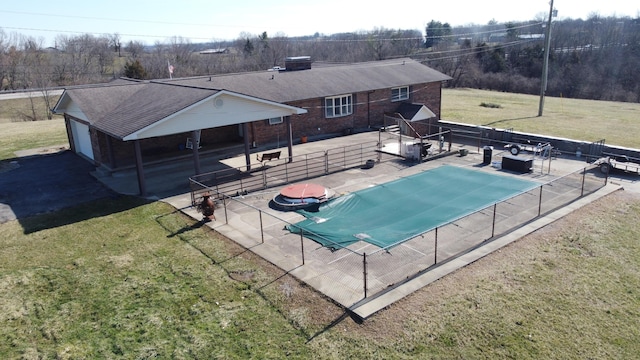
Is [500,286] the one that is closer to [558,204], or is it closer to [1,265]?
[558,204]

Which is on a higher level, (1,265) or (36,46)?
(36,46)

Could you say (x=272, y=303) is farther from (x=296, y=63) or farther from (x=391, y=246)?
(x=296, y=63)

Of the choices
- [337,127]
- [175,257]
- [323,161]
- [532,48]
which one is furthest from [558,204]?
[532,48]

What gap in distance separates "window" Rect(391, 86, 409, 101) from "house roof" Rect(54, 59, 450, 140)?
0.69m

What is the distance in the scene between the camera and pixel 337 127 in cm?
3241

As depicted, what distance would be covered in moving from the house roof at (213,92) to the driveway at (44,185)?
2.84 m

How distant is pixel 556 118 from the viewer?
37781 mm

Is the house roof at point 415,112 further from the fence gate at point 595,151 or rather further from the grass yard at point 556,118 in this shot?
the fence gate at point 595,151

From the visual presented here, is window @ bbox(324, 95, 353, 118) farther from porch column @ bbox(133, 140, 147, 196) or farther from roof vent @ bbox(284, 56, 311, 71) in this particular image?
porch column @ bbox(133, 140, 147, 196)

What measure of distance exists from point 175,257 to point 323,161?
11.6 m

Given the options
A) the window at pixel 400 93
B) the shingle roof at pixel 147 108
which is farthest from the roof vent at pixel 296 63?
the shingle roof at pixel 147 108

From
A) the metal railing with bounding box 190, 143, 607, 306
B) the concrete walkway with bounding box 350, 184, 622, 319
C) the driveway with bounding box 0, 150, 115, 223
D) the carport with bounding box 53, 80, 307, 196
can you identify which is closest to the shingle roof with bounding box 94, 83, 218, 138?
the carport with bounding box 53, 80, 307, 196

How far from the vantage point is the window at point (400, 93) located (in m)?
35.0

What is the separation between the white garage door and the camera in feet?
86.6
